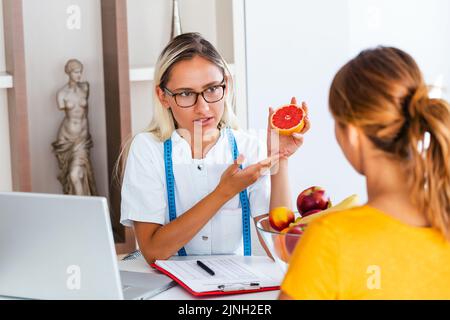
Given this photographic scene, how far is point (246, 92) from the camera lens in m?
3.47

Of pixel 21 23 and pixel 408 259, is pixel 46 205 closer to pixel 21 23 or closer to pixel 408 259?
pixel 408 259

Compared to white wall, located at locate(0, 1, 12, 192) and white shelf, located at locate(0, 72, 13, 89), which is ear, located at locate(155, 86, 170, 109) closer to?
white shelf, located at locate(0, 72, 13, 89)

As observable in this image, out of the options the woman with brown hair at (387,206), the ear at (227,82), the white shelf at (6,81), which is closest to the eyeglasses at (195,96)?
the ear at (227,82)

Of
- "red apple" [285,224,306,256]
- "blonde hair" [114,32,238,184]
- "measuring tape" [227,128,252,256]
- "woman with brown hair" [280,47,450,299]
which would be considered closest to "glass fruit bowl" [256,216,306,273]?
"red apple" [285,224,306,256]

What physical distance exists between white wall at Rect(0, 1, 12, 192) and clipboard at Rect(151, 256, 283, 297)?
1.58 m

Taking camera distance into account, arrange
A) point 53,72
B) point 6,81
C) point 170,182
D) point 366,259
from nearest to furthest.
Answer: point 366,259 < point 170,182 < point 6,81 < point 53,72

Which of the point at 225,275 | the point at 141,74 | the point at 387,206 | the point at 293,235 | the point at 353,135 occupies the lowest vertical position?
the point at 225,275

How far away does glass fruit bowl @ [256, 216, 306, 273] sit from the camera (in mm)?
1691

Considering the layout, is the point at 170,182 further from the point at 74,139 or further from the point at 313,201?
the point at 74,139

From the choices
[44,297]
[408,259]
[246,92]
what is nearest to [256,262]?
[44,297]

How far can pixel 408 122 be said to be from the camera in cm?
131

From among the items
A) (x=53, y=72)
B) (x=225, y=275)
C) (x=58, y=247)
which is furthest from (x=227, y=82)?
(x=53, y=72)

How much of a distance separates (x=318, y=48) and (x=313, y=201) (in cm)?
176

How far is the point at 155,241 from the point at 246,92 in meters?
1.46
